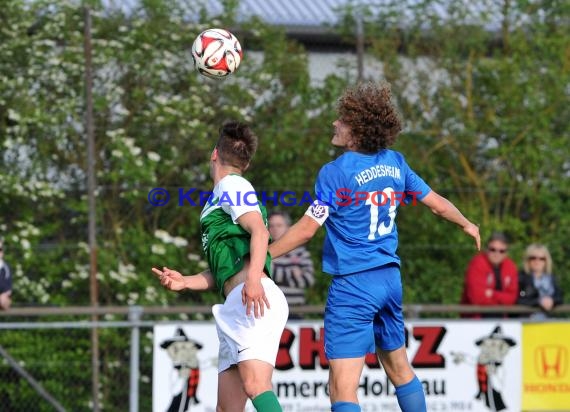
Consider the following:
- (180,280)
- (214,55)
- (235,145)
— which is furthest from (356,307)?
(214,55)

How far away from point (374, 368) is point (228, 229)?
418 centimetres

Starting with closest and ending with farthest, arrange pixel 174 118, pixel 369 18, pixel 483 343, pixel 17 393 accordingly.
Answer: pixel 483 343, pixel 17 393, pixel 174 118, pixel 369 18

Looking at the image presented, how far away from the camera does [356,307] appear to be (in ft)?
20.0

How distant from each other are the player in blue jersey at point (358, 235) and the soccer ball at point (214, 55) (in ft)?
5.19

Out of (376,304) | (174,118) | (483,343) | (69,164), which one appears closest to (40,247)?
(69,164)

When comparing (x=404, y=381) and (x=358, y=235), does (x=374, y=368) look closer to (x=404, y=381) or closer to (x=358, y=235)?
(x=404, y=381)

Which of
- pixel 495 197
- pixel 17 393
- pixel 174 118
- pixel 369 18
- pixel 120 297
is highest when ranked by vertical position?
pixel 369 18

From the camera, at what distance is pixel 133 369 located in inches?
390

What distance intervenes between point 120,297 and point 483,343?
357cm

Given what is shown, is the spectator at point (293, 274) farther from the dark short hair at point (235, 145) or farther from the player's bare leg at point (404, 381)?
the dark short hair at point (235, 145)

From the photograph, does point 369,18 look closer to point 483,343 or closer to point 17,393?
point 483,343

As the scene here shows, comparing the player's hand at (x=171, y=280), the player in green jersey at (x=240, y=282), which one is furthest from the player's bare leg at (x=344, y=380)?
the player's hand at (x=171, y=280)

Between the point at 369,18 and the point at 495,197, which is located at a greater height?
the point at 369,18

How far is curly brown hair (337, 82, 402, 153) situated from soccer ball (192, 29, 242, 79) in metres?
1.59
